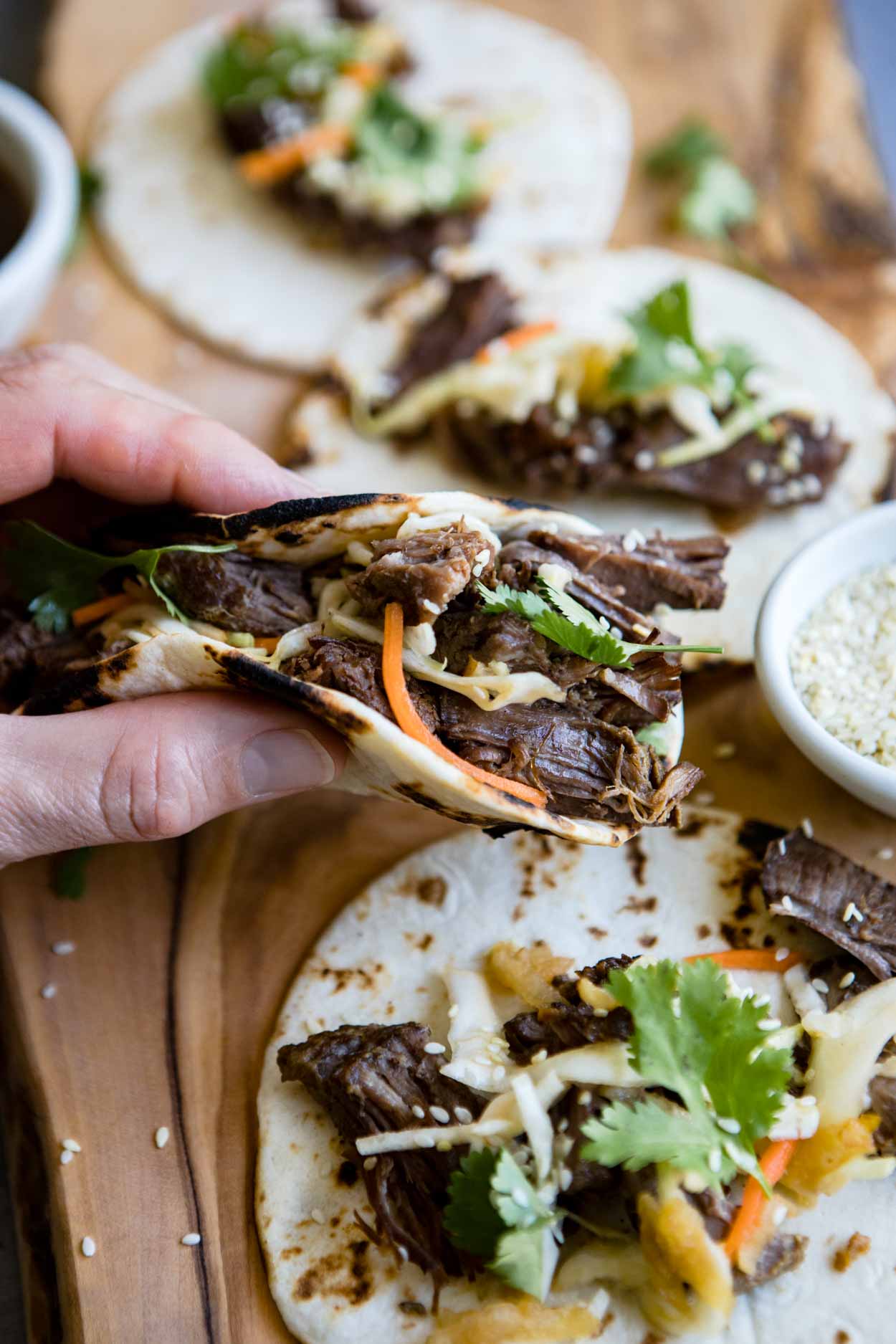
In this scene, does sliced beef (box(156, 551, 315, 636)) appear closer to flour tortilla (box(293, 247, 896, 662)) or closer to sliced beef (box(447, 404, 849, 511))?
flour tortilla (box(293, 247, 896, 662))

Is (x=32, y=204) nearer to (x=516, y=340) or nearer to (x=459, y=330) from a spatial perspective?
(x=459, y=330)

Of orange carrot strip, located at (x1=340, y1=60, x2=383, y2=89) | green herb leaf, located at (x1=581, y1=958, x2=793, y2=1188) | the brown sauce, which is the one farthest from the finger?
orange carrot strip, located at (x1=340, y1=60, x2=383, y2=89)

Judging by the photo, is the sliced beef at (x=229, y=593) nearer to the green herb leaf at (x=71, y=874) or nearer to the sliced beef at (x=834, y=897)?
the green herb leaf at (x=71, y=874)

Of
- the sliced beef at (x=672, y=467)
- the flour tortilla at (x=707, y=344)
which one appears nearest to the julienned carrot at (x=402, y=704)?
the flour tortilla at (x=707, y=344)

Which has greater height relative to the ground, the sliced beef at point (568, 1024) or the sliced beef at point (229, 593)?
the sliced beef at point (229, 593)

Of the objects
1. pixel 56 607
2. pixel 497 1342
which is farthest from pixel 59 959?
pixel 497 1342

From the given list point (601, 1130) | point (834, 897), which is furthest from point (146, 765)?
point (834, 897)

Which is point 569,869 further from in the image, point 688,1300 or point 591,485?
point 591,485
